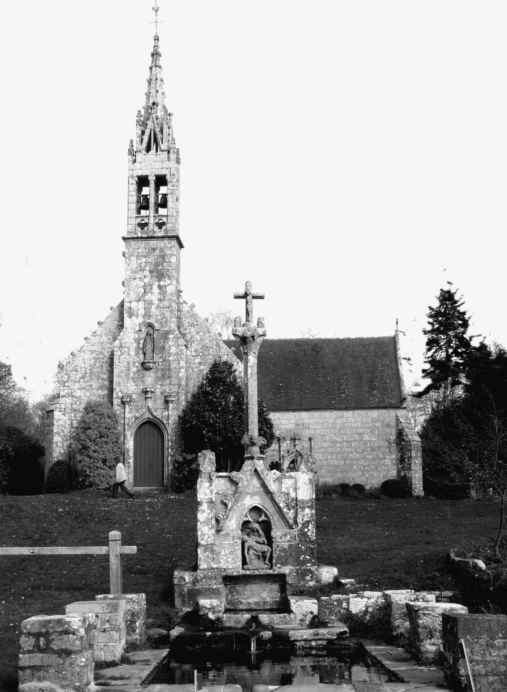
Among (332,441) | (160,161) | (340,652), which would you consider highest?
(160,161)

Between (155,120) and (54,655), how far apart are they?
92.6ft

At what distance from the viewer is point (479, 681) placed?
A: 250 inches

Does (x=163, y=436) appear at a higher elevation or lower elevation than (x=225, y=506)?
higher

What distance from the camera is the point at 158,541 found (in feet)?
58.1

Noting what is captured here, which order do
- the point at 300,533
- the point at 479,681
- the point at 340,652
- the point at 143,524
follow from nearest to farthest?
the point at 479,681 < the point at 340,652 < the point at 300,533 < the point at 143,524

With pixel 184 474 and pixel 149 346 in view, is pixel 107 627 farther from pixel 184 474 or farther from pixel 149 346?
pixel 149 346

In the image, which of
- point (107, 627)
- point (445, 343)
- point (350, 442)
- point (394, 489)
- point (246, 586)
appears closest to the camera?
point (107, 627)

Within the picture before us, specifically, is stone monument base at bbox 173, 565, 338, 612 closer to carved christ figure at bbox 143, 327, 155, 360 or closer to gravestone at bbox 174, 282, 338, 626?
gravestone at bbox 174, 282, 338, 626

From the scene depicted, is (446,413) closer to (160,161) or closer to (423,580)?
(160,161)

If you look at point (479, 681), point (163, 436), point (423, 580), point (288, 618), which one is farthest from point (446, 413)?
point (479, 681)

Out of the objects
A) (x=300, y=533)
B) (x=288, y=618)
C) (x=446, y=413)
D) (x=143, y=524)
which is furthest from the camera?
(x=446, y=413)

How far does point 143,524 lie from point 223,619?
1028 centimetres

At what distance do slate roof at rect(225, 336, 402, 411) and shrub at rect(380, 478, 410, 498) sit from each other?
346cm

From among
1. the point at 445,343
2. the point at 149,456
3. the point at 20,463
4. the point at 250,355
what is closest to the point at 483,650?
the point at 250,355
